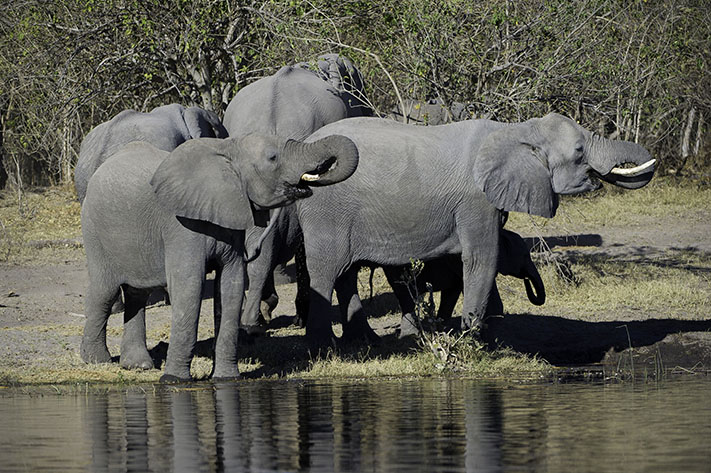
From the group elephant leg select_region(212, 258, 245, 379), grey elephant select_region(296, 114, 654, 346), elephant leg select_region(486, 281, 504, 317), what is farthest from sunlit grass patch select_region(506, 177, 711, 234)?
elephant leg select_region(212, 258, 245, 379)

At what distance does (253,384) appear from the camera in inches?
444

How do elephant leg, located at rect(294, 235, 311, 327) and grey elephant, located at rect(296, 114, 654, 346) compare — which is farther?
elephant leg, located at rect(294, 235, 311, 327)

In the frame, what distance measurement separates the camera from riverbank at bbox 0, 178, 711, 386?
12180 millimetres

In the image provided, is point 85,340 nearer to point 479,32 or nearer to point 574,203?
point 479,32

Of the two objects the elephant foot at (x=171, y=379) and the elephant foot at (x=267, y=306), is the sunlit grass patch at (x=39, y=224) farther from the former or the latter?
the elephant foot at (x=171, y=379)

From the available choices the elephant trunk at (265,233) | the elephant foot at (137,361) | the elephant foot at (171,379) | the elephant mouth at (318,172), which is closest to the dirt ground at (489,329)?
the elephant foot at (137,361)

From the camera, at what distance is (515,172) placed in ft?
40.4

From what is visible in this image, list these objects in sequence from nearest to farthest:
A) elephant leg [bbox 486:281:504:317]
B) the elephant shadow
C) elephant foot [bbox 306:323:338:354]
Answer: elephant foot [bbox 306:323:338:354] < elephant leg [bbox 486:281:504:317] < the elephant shadow

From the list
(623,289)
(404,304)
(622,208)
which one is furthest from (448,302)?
(622,208)

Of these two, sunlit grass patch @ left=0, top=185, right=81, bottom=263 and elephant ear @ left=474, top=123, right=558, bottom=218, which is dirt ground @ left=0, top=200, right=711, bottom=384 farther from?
elephant ear @ left=474, top=123, right=558, bottom=218

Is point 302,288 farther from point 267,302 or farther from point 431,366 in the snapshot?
point 431,366

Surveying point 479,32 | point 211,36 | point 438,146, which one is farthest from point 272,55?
point 438,146

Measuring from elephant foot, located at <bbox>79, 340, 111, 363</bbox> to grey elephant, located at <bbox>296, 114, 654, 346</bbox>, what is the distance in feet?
6.54

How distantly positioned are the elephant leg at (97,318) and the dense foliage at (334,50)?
4710mm
